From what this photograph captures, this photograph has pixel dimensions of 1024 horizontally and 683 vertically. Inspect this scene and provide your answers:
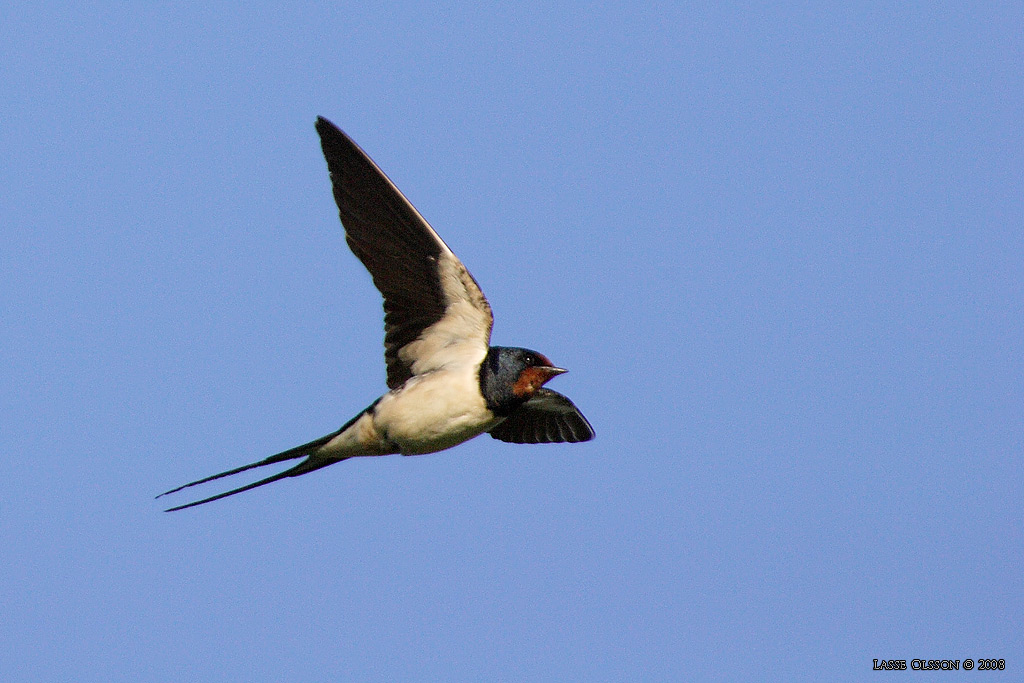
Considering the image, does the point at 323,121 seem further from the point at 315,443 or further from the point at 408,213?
the point at 315,443

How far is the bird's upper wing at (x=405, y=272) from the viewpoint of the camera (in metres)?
4.50

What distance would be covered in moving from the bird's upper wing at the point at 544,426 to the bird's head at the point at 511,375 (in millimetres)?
900

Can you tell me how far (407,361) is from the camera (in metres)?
4.89

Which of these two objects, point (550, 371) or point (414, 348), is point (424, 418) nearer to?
point (414, 348)

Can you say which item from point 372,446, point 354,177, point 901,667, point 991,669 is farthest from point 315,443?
point 991,669

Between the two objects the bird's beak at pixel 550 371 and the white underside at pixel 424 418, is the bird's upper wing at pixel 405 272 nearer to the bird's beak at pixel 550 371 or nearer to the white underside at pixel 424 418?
the white underside at pixel 424 418

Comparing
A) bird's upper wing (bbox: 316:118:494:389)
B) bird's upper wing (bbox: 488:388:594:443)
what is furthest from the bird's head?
bird's upper wing (bbox: 488:388:594:443)

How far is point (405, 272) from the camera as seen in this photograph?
4727 millimetres

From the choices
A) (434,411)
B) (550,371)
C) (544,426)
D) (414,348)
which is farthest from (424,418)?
(544,426)

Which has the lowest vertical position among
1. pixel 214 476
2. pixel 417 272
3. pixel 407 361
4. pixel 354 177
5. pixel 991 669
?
pixel 991 669

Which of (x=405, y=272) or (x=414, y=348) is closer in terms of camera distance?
(x=405, y=272)

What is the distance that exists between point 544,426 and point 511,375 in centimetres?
115

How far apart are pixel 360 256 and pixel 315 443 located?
0.86 metres

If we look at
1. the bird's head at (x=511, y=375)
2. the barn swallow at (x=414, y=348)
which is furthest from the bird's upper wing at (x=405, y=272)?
the bird's head at (x=511, y=375)
